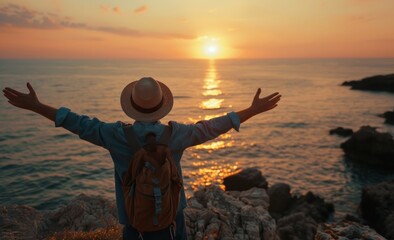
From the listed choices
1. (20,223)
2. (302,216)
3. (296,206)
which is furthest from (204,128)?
(296,206)

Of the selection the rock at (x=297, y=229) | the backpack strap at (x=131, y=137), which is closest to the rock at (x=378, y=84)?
the rock at (x=297, y=229)

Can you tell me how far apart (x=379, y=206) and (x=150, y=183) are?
52.8ft

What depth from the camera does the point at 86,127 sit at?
117 inches

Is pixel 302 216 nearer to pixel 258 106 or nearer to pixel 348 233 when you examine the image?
pixel 348 233

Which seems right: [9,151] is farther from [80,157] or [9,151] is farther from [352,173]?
[352,173]

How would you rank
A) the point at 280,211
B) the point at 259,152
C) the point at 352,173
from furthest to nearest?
the point at 259,152, the point at 352,173, the point at 280,211

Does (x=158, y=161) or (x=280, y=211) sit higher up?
(x=158, y=161)

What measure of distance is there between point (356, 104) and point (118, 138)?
60496 mm

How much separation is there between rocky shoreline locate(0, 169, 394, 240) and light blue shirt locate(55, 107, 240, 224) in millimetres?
3980

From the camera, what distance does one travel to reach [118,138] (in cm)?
296

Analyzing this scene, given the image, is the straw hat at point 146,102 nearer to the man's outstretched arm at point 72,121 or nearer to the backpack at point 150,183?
the backpack at point 150,183

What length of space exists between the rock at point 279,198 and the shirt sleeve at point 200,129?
15501mm

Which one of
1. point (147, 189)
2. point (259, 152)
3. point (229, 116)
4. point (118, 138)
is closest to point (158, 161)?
point (147, 189)

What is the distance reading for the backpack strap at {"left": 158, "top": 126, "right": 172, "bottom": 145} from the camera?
294 cm
